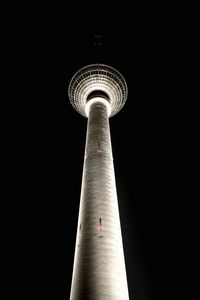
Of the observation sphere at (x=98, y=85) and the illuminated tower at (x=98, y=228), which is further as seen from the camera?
the observation sphere at (x=98, y=85)

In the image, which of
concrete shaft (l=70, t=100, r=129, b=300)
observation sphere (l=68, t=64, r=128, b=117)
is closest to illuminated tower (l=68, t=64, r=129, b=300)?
concrete shaft (l=70, t=100, r=129, b=300)

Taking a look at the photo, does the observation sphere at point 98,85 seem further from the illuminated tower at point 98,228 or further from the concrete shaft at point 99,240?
the concrete shaft at point 99,240

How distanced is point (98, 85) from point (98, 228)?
26303mm

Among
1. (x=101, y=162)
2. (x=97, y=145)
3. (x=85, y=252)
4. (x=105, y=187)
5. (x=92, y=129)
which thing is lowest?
(x=85, y=252)

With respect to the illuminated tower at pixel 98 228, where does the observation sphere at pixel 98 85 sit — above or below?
above

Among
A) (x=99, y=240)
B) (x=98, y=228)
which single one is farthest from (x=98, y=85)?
(x=99, y=240)

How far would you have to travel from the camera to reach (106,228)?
26.7m

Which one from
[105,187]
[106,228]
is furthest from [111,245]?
[105,187]

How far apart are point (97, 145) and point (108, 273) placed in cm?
1526

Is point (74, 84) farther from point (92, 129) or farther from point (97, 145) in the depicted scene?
point (97, 145)

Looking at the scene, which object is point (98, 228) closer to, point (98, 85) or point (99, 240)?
point (99, 240)

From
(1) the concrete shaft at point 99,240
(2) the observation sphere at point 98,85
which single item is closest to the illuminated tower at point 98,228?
(1) the concrete shaft at point 99,240

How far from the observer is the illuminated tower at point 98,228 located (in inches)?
912

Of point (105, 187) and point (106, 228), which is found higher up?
point (105, 187)
